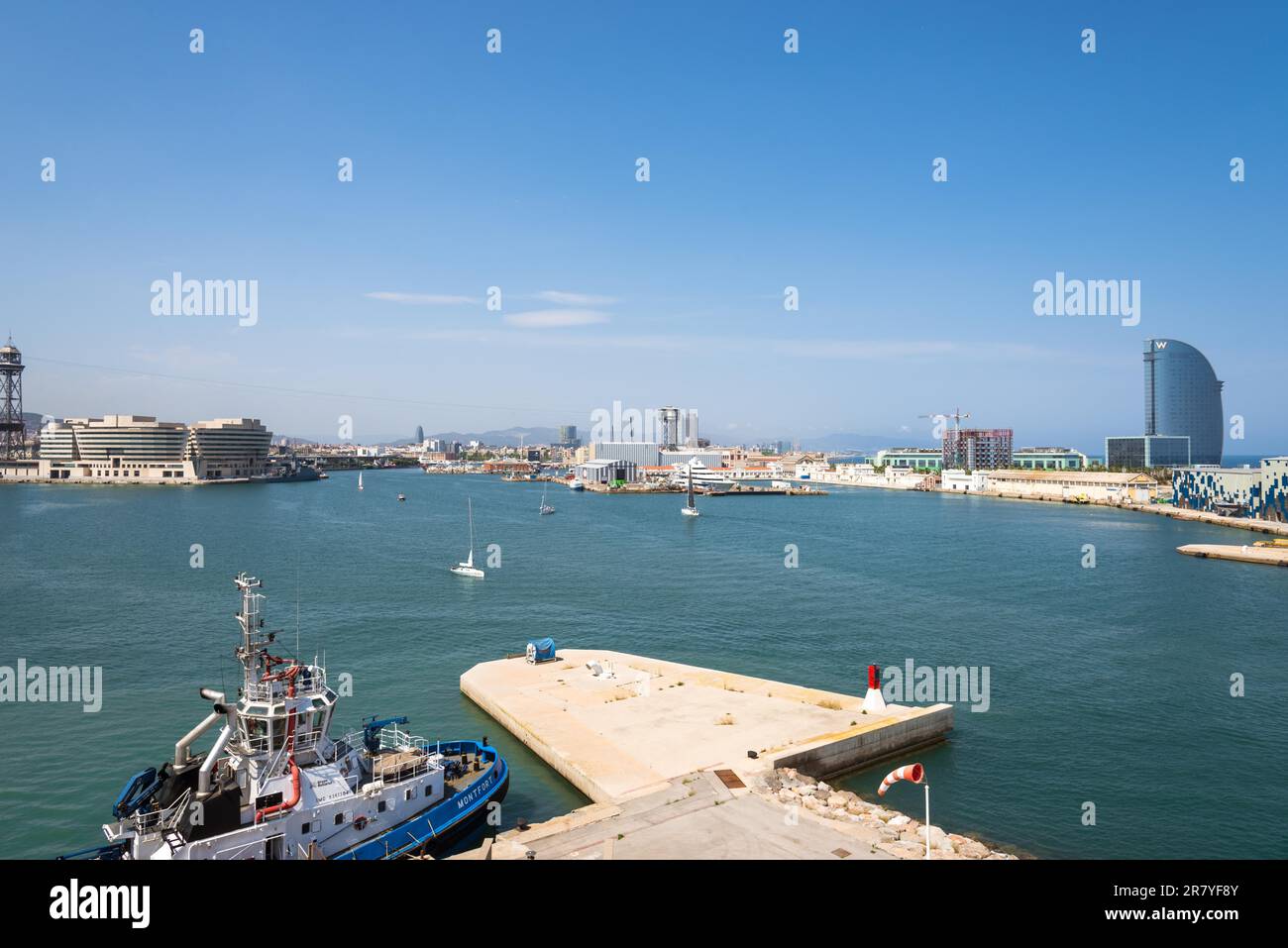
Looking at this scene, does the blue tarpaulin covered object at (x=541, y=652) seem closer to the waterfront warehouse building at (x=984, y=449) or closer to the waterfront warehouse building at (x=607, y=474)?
the waterfront warehouse building at (x=607, y=474)

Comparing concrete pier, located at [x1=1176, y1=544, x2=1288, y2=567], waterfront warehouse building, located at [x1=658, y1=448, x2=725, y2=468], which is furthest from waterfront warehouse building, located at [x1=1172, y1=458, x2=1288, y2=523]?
waterfront warehouse building, located at [x1=658, y1=448, x2=725, y2=468]

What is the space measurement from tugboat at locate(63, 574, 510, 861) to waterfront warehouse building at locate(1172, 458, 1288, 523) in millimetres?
74525

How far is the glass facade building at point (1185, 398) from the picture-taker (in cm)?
17975

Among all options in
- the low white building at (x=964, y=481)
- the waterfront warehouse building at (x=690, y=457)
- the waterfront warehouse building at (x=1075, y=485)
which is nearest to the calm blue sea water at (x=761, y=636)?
the waterfront warehouse building at (x=1075, y=485)

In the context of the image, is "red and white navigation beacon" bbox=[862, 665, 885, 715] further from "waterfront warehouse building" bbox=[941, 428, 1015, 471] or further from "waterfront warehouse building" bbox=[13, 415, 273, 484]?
"waterfront warehouse building" bbox=[941, 428, 1015, 471]

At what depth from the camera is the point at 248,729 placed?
1209cm

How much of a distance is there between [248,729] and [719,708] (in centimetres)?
1011

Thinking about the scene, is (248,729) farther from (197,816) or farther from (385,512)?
(385,512)

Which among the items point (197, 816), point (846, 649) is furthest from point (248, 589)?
point (846, 649)

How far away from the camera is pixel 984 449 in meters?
165

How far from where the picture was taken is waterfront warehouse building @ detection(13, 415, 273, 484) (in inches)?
4867
